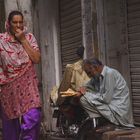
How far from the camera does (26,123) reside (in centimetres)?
539

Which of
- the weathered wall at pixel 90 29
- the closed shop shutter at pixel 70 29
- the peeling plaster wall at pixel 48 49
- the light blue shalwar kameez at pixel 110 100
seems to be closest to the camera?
the light blue shalwar kameez at pixel 110 100

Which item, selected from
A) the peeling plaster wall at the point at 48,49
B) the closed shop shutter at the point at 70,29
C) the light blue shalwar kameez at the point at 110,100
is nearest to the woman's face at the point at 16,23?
the light blue shalwar kameez at the point at 110,100

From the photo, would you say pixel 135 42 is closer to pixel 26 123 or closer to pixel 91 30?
pixel 91 30

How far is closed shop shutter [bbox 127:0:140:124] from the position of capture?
739 cm

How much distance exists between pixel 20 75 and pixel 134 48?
7.96 ft

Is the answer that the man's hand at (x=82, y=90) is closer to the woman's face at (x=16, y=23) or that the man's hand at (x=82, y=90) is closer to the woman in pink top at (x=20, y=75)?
the woman in pink top at (x=20, y=75)

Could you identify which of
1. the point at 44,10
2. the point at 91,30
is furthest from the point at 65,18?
the point at 91,30

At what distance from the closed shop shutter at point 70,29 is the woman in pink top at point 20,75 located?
3468 mm

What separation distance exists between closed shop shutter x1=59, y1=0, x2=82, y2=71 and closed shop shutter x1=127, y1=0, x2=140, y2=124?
1.55 metres

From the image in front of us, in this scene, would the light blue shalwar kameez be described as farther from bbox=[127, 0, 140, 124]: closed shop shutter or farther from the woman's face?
the woman's face

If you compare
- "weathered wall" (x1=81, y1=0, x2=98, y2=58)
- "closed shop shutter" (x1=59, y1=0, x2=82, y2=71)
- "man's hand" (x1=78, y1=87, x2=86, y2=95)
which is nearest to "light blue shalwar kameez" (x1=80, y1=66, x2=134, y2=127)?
"man's hand" (x1=78, y1=87, x2=86, y2=95)

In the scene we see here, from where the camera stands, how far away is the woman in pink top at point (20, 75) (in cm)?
546

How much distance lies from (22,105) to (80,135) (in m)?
1.53

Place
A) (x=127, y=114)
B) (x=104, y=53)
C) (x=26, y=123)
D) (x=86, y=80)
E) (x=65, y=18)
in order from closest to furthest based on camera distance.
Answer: (x=26, y=123) → (x=127, y=114) → (x=86, y=80) → (x=104, y=53) → (x=65, y=18)
